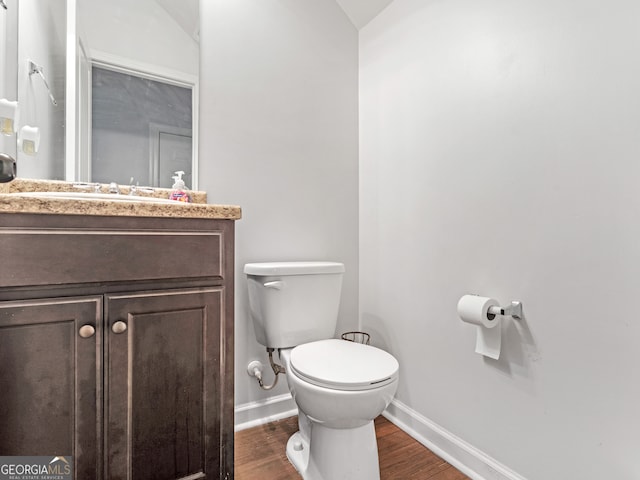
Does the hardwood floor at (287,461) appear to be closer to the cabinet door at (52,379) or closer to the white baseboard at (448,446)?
the white baseboard at (448,446)

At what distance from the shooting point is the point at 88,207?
883 millimetres

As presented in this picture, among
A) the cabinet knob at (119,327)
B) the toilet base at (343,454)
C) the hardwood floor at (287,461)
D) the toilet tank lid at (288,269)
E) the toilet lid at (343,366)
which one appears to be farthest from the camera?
the toilet tank lid at (288,269)

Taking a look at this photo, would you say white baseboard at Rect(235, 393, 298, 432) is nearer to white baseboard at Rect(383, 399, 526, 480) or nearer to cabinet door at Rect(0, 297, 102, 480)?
white baseboard at Rect(383, 399, 526, 480)

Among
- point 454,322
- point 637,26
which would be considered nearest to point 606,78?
point 637,26

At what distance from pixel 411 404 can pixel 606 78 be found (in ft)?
4.79

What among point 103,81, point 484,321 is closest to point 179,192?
point 103,81

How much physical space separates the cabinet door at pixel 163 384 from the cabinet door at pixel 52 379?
37 millimetres

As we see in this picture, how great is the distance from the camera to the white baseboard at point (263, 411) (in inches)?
64.7

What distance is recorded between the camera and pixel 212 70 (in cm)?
159

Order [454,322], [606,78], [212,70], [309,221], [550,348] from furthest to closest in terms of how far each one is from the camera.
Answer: [309,221], [212,70], [454,322], [550,348], [606,78]

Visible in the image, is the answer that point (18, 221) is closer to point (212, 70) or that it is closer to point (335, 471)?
point (212, 70)

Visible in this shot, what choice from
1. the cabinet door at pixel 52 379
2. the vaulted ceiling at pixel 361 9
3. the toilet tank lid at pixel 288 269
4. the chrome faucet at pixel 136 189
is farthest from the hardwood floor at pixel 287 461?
the vaulted ceiling at pixel 361 9

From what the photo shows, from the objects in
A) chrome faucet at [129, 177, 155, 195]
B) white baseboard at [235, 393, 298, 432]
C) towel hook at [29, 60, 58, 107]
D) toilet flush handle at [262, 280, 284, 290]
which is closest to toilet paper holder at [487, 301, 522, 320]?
toilet flush handle at [262, 280, 284, 290]

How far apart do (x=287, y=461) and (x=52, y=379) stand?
96cm
